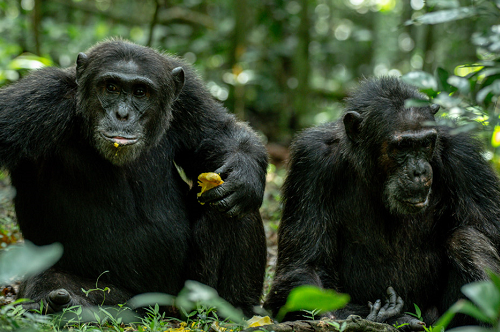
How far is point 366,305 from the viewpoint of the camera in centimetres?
620

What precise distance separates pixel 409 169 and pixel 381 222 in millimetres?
846

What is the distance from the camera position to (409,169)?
18.6ft

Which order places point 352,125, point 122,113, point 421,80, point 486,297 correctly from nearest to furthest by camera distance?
point 486,297
point 421,80
point 122,113
point 352,125

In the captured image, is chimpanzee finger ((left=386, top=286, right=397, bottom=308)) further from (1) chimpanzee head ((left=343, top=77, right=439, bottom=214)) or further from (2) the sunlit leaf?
(2) the sunlit leaf

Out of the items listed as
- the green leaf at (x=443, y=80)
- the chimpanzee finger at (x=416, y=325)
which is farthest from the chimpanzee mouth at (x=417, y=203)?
the green leaf at (x=443, y=80)

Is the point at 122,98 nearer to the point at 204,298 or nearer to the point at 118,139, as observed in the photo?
the point at 118,139

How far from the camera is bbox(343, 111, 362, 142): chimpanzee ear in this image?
20.1 feet

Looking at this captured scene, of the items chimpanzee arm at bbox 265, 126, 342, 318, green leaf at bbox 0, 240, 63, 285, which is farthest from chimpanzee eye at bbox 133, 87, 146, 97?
green leaf at bbox 0, 240, 63, 285

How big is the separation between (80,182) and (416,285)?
376 centimetres

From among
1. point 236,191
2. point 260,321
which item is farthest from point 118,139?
point 260,321

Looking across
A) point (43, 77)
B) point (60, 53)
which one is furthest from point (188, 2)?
point (43, 77)

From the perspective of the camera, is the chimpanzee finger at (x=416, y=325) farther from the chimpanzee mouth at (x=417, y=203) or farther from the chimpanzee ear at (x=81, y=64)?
the chimpanzee ear at (x=81, y=64)

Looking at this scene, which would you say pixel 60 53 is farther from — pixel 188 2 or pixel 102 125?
pixel 102 125

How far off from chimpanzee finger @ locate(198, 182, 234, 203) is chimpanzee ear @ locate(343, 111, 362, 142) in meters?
1.42
